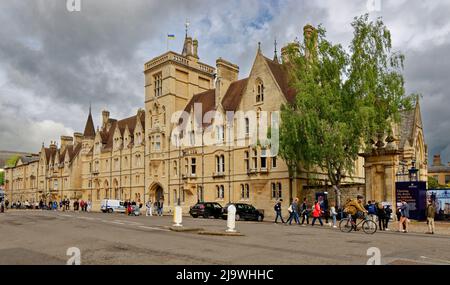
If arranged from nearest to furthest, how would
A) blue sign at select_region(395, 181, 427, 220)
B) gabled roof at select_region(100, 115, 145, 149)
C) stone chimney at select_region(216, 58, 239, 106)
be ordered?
blue sign at select_region(395, 181, 427, 220) → stone chimney at select_region(216, 58, 239, 106) → gabled roof at select_region(100, 115, 145, 149)

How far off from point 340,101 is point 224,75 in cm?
2321

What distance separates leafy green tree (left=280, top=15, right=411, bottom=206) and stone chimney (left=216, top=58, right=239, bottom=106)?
58.5 ft

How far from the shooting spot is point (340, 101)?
30.0 m

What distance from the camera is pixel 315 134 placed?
1173 inches

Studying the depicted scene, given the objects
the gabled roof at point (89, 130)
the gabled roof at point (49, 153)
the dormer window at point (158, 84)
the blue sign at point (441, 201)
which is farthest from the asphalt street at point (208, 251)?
the gabled roof at point (49, 153)

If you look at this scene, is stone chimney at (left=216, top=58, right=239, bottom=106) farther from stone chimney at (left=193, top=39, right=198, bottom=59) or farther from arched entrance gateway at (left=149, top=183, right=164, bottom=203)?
arched entrance gateway at (left=149, top=183, right=164, bottom=203)

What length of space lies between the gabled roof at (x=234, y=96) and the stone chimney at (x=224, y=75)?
1.90 feet

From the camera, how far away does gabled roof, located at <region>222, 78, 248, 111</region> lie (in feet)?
152

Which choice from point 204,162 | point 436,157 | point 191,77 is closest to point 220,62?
point 191,77

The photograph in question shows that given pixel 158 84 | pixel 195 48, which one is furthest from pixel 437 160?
pixel 158 84

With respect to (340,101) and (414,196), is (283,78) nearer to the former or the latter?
(340,101)

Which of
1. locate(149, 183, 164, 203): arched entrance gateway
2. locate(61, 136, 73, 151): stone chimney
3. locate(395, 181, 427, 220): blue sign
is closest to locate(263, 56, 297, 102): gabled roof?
locate(395, 181, 427, 220): blue sign

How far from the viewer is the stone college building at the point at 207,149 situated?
39438 millimetres
